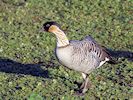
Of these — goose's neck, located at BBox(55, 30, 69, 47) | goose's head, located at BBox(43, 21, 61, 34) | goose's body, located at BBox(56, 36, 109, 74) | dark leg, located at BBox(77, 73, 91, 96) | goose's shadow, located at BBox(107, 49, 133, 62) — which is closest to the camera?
goose's body, located at BBox(56, 36, 109, 74)

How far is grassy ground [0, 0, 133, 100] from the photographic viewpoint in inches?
449

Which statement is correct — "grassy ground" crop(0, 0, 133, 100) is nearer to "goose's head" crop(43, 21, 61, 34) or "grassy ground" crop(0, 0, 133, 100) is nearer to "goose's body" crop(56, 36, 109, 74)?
"goose's body" crop(56, 36, 109, 74)

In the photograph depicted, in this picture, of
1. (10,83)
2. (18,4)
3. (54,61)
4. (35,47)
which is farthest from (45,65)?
(18,4)

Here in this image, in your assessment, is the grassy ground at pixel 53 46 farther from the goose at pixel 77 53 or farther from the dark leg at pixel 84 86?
the goose at pixel 77 53

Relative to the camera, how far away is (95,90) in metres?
11.6

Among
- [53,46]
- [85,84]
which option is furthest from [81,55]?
[53,46]

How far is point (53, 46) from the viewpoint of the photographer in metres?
15.8

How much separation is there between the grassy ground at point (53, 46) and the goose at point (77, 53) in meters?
0.66

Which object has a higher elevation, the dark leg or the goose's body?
the goose's body

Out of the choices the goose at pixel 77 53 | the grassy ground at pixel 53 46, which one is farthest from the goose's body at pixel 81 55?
the grassy ground at pixel 53 46

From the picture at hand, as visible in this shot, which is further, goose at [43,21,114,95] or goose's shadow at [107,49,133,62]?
goose's shadow at [107,49,133,62]

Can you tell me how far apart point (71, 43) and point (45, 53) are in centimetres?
428

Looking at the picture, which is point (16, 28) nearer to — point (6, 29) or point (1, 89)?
point (6, 29)

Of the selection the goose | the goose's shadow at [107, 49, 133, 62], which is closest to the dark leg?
the goose
